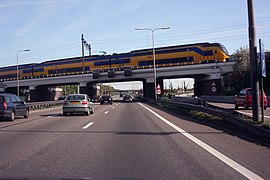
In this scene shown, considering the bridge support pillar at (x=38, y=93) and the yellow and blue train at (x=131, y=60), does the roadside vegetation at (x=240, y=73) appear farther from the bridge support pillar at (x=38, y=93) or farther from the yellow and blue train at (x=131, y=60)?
the bridge support pillar at (x=38, y=93)

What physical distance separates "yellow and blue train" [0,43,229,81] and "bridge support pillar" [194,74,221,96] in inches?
152

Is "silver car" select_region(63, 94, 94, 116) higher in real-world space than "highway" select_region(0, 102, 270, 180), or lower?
higher

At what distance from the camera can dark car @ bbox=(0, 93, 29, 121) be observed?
729 inches

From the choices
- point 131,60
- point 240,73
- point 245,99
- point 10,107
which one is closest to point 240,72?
point 240,73

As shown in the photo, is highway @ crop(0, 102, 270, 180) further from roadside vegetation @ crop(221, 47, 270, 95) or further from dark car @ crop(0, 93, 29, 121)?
roadside vegetation @ crop(221, 47, 270, 95)

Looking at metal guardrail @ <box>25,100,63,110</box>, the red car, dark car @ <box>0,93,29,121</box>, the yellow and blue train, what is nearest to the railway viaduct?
the yellow and blue train

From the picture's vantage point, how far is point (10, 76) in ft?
219

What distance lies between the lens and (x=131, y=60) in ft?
184

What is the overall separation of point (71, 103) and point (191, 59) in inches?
1264

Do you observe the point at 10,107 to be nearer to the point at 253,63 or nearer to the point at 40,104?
the point at 253,63

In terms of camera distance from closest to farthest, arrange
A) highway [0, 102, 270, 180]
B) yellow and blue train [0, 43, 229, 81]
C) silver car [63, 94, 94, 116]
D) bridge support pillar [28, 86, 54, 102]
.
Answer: highway [0, 102, 270, 180]
silver car [63, 94, 94, 116]
yellow and blue train [0, 43, 229, 81]
bridge support pillar [28, 86, 54, 102]

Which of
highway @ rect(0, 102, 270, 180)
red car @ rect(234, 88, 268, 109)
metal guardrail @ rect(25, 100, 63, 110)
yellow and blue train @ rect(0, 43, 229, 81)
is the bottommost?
highway @ rect(0, 102, 270, 180)

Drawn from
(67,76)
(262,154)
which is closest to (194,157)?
(262,154)

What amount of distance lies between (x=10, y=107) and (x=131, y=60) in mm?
38298
